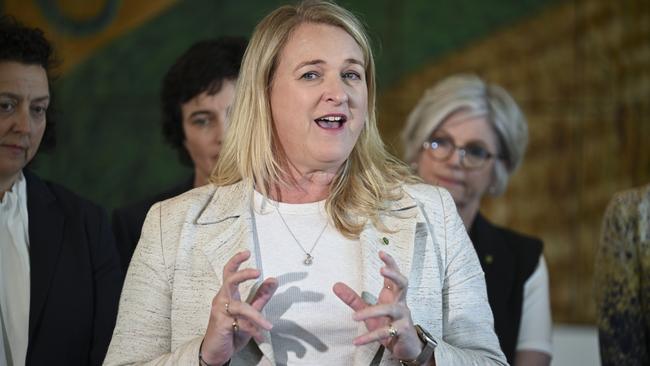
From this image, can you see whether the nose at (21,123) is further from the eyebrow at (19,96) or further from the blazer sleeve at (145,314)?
the blazer sleeve at (145,314)

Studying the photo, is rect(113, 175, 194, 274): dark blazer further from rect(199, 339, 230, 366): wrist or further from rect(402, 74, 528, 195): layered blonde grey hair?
rect(199, 339, 230, 366): wrist

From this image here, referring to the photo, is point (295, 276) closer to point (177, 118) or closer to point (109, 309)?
point (109, 309)

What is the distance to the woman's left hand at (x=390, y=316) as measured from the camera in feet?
7.01

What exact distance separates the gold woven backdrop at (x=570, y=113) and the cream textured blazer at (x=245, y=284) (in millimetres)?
2677

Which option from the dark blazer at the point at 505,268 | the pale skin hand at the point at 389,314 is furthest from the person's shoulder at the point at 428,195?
the dark blazer at the point at 505,268

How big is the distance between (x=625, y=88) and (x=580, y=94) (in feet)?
0.74

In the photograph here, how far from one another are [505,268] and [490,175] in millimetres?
410

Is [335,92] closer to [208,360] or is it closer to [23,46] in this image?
[208,360]

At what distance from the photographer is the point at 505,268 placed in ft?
11.8

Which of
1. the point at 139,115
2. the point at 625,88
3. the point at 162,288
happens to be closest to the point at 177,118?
the point at 162,288

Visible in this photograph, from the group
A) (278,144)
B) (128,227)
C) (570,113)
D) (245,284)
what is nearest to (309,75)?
(278,144)

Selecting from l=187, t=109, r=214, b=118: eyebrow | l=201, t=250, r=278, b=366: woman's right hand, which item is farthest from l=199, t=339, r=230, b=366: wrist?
l=187, t=109, r=214, b=118: eyebrow

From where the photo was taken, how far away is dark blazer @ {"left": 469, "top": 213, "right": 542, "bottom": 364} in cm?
350

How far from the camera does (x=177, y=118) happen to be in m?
3.66
